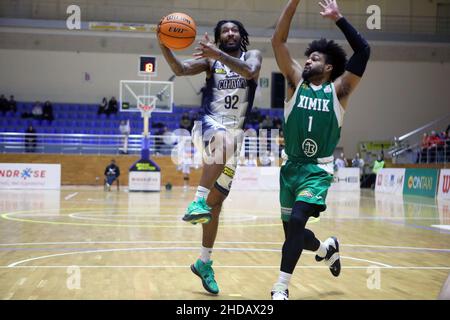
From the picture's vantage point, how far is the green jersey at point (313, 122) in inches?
183

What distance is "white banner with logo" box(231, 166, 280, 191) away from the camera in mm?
26188

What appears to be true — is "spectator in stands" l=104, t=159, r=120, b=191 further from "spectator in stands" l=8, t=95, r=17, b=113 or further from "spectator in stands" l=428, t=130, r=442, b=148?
"spectator in stands" l=428, t=130, r=442, b=148

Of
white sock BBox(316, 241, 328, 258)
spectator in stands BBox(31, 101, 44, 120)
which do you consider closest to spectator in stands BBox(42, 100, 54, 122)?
spectator in stands BBox(31, 101, 44, 120)

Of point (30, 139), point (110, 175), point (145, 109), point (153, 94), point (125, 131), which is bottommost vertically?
point (110, 175)

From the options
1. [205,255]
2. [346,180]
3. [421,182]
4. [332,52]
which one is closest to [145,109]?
[421,182]

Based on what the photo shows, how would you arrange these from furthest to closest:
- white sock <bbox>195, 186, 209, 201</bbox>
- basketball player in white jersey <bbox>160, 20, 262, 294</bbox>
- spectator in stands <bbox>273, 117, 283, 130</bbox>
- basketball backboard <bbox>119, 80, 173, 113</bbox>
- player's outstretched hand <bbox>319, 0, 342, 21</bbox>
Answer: spectator in stands <bbox>273, 117, 283, 130</bbox>
basketball backboard <bbox>119, 80, 173, 113</bbox>
basketball player in white jersey <bbox>160, 20, 262, 294</bbox>
white sock <bbox>195, 186, 209, 201</bbox>
player's outstretched hand <bbox>319, 0, 342, 21</bbox>

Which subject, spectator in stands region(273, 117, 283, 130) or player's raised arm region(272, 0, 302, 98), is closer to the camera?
player's raised arm region(272, 0, 302, 98)

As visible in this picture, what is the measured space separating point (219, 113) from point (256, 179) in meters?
21.1

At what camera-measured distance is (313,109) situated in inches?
183

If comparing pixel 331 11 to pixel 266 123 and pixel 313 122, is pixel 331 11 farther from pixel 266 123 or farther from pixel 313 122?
pixel 266 123

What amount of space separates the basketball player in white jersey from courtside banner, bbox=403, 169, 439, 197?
57.1ft

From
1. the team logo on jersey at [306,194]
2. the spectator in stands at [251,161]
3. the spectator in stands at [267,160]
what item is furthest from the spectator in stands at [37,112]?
the team logo on jersey at [306,194]
